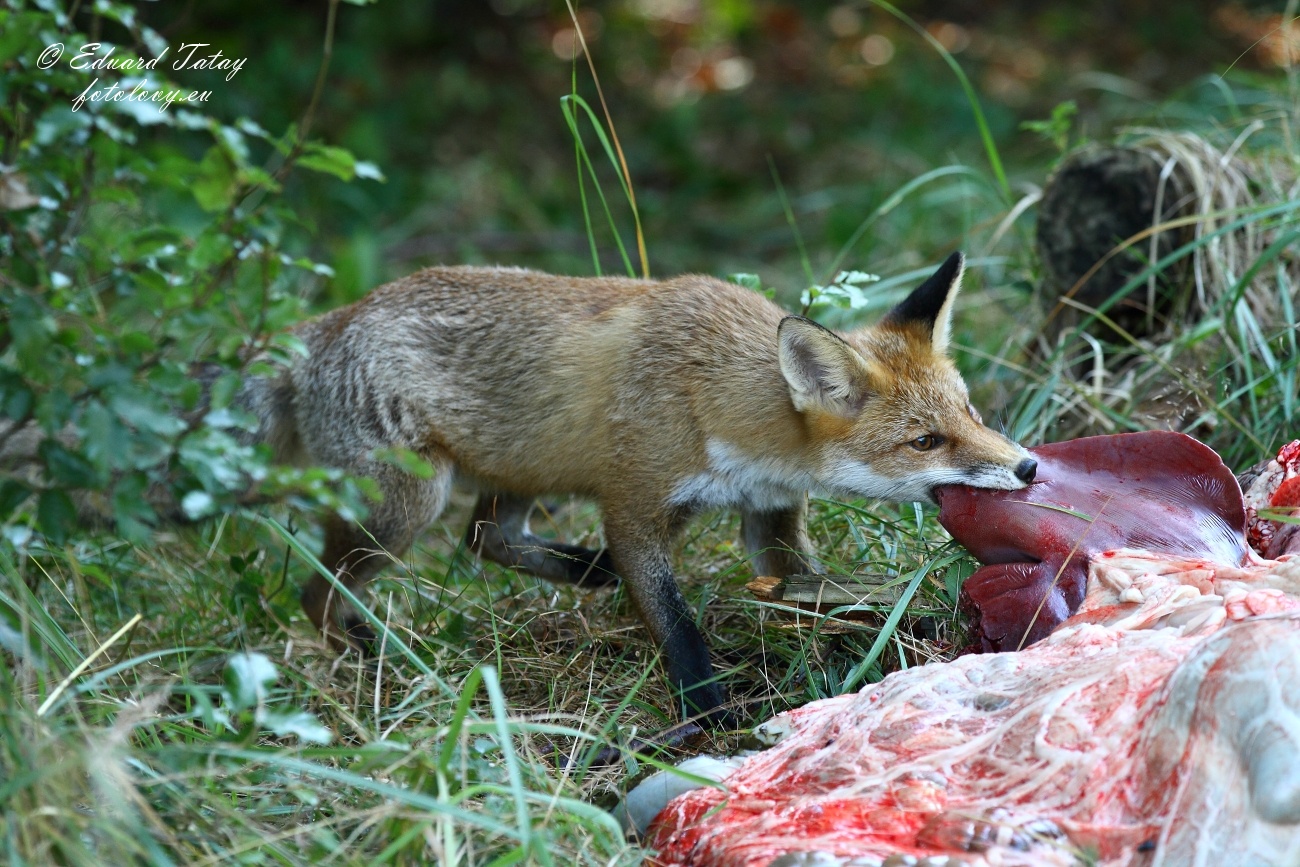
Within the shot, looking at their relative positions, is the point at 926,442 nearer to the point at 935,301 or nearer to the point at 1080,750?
the point at 935,301

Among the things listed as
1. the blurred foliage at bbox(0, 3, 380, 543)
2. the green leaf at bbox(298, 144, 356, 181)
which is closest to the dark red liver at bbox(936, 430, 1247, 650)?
the blurred foliage at bbox(0, 3, 380, 543)

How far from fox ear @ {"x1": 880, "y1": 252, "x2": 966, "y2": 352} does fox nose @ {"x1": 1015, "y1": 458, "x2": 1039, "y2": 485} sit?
85 centimetres

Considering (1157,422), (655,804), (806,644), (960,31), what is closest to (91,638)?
(655,804)

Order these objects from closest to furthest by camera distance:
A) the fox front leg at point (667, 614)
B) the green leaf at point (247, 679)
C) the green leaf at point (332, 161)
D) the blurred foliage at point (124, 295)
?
the green leaf at point (247, 679), the blurred foliage at point (124, 295), the green leaf at point (332, 161), the fox front leg at point (667, 614)

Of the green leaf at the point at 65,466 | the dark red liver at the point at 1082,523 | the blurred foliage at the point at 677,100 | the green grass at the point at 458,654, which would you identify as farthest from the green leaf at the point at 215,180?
the blurred foliage at the point at 677,100

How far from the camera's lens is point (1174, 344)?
541cm

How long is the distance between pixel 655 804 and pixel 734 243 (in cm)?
876

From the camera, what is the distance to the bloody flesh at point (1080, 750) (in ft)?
7.65

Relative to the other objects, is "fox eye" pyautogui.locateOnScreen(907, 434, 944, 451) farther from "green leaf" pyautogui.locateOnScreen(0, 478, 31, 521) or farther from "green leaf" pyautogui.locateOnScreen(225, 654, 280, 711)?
"green leaf" pyautogui.locateOnScreen(0, 478, 31, 521)

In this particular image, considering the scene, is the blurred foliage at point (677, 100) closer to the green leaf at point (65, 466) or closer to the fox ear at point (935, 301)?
the fox ear at point (935, 301)

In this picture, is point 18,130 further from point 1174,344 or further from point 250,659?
point 1174,344

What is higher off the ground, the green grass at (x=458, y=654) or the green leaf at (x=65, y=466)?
the green leaf at (x=65, y=466)

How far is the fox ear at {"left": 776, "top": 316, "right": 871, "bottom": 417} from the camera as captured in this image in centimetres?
420

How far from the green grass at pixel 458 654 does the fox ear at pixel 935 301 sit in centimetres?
75
